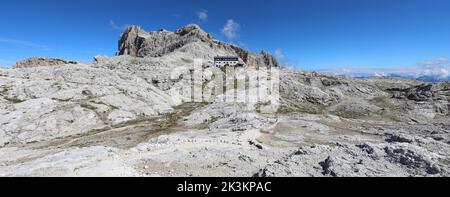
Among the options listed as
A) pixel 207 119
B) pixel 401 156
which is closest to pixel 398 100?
pixel 207 119

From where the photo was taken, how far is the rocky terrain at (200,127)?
2986cm

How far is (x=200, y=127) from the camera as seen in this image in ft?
252

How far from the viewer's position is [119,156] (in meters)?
34.1

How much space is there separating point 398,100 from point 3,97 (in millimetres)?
156853

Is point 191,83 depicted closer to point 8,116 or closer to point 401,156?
point 8,116

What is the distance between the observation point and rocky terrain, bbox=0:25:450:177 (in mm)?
29859
